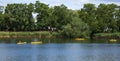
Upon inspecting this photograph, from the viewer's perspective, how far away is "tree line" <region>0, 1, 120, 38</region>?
133625 millimetres

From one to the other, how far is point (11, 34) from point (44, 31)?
11.9m

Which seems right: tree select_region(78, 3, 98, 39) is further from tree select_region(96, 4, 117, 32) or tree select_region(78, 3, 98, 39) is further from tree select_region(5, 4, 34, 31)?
tree select_region(5, 4, 34, 31)

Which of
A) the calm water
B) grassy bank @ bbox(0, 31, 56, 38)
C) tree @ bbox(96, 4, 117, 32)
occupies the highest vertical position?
tree @ bbox(96, 4, 117, 32)

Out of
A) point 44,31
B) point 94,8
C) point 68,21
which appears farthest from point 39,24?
point 94,8

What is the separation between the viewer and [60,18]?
141 metres

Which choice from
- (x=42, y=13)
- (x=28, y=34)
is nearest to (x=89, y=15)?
(x=42, y=13)

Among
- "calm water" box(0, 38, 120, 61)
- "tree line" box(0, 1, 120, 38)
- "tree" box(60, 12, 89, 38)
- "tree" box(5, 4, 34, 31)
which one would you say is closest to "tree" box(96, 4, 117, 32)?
"tree line" box(0, 1, 120, 38)

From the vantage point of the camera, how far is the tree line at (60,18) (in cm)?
13362

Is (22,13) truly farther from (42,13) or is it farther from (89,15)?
(89,15)

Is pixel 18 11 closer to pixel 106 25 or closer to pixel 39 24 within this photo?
pixel 39 24

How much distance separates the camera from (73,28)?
422 feet

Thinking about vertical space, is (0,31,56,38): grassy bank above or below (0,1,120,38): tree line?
below

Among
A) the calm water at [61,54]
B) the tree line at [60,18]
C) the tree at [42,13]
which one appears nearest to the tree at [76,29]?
the tree line at [60,18]

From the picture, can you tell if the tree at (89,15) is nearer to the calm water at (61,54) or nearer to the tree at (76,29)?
the tree at (76,29)
